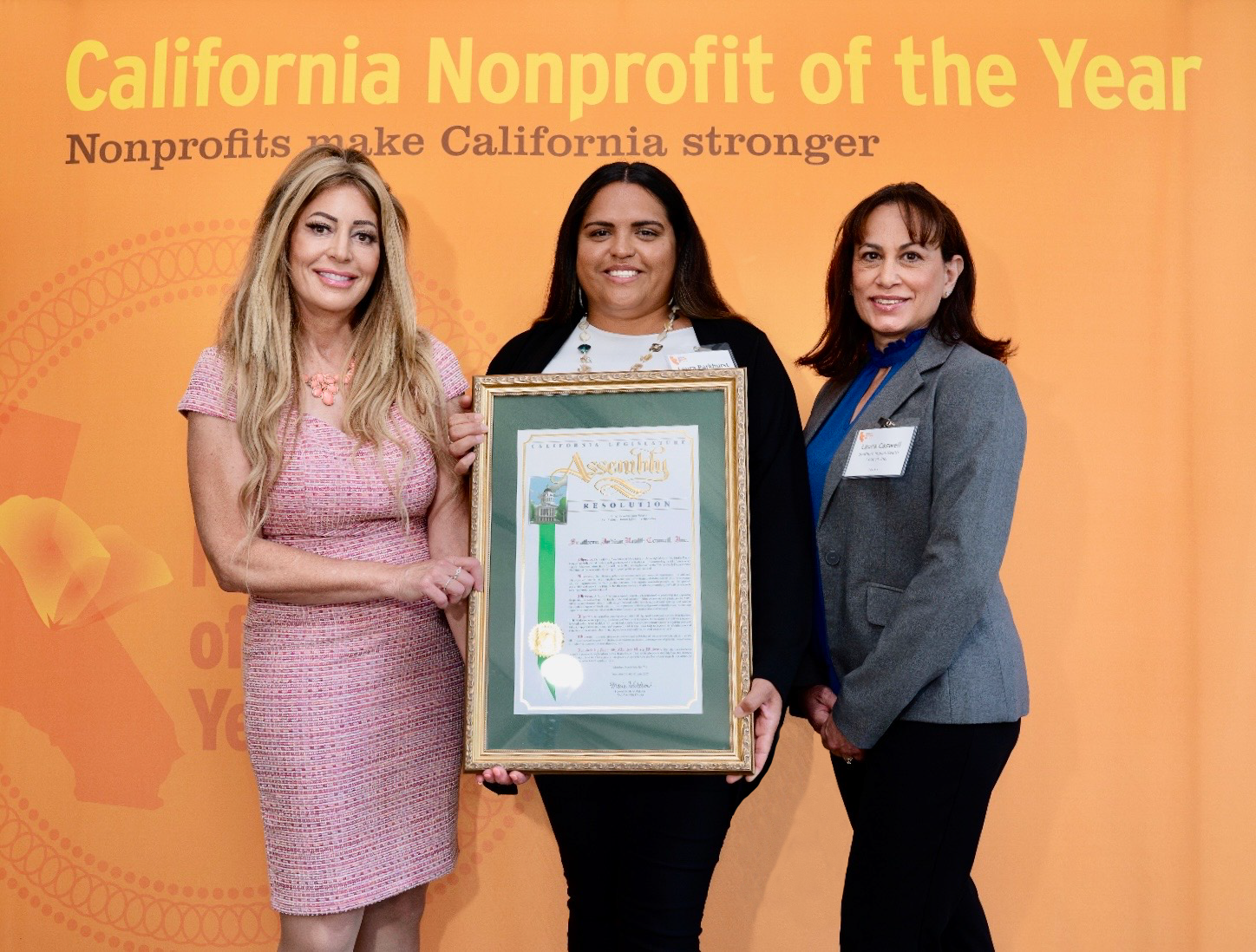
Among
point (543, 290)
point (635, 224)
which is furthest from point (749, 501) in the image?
point (543, 290)

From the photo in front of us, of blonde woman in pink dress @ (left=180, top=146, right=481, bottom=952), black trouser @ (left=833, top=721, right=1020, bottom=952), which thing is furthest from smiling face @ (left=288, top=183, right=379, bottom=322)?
black trouser @ (left=833, top=721, right=1020, bottom=952)

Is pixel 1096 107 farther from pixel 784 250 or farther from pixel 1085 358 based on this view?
pixel 784 250

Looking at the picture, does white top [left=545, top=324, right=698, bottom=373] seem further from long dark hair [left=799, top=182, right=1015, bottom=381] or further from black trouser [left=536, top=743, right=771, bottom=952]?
black trouser [left=536, top=743, right=771, bottom=952]

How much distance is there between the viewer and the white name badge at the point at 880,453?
189 centimetres

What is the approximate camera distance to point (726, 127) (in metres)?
2.91

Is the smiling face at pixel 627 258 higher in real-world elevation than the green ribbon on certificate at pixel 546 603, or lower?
higher

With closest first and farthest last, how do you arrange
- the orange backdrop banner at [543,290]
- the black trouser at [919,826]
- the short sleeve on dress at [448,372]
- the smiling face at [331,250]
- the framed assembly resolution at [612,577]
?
the framed assembly resolution at [612,577] < the black trouser at [919,826] < the smiling face at [331,250] < the short sleeve on dress at [448,372] < the orange backdrop banner at [543,290]

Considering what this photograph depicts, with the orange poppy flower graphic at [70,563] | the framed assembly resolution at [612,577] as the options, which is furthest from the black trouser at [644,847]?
the orange poppy flower graphic at [70,563]

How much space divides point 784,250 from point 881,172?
1.15 feet

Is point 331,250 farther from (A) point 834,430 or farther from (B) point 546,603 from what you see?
(A) point 834,430

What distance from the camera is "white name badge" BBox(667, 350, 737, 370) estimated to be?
189 centimetres

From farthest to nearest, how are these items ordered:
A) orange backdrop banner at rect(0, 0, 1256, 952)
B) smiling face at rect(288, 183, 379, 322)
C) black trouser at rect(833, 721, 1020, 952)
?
orange backdrop banner at rect(0, 0, 1256, 952)
smiling face at rect(288, 183, 379, 322)
black trouser at rect(833, 721, 1020, 952)

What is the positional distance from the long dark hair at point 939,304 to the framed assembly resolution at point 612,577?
0.55 metres

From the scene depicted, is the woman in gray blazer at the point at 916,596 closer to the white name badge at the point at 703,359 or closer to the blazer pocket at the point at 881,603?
the blazer pocket at the point at 881,603
